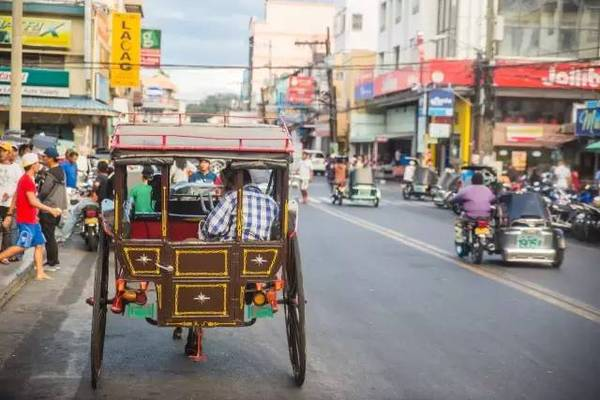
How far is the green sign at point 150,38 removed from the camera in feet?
193

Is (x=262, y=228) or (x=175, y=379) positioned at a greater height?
(x=262, y=228)

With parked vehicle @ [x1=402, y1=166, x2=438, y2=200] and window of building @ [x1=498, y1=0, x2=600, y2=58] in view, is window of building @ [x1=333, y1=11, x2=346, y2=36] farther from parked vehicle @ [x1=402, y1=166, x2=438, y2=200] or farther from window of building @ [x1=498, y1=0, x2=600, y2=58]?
parked vehicle @ [x1=402, y1=166, x2=438, y2=200]

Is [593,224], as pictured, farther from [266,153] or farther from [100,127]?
[100,127]

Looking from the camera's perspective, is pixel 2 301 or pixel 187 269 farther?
pixel 2 301

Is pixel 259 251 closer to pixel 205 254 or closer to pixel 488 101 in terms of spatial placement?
pixel 205 254

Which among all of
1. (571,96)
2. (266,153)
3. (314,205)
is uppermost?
(571,96)

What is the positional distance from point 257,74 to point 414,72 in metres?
95.2

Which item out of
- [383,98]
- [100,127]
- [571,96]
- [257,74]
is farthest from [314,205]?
[257,74]

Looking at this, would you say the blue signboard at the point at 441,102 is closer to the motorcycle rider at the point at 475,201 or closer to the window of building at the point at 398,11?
the window of building at the point at 398,11

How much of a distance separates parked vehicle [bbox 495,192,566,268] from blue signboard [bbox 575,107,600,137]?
20593 mm

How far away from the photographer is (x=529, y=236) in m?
15.3

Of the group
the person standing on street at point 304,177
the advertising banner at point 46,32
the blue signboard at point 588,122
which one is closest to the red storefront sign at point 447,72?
the blue signboard at point 588,122

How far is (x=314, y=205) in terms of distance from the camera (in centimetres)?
3278

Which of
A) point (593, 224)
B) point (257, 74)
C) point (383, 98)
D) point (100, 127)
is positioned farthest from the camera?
point (257, 74)
